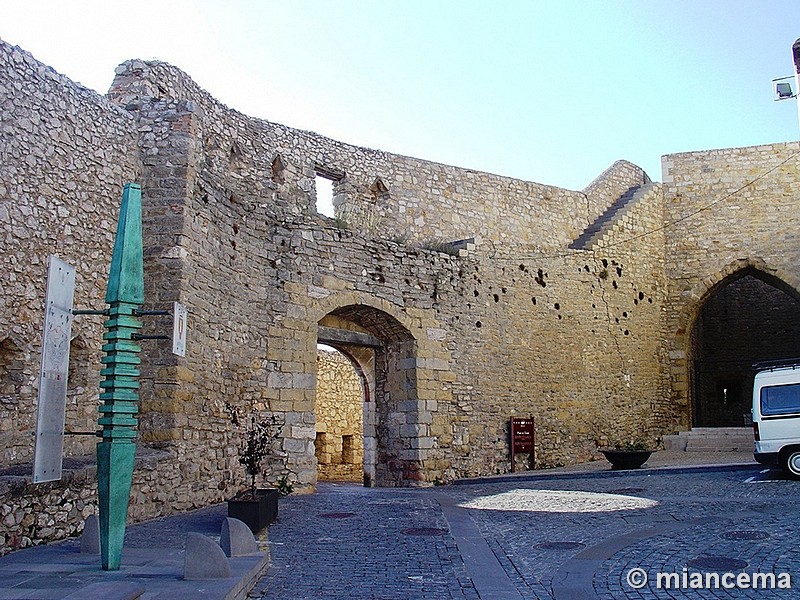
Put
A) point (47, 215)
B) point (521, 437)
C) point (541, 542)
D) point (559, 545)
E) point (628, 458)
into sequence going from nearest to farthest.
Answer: point (559, 545) < point (541, 542) < point (47, 215) < point (628, 458) < point (521, 437)

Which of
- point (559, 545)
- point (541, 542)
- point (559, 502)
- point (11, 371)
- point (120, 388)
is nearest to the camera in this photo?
point (120, 388)

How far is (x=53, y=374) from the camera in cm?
520

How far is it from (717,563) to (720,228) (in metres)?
16.5

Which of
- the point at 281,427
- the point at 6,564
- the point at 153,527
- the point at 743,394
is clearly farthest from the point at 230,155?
the point at 743,394

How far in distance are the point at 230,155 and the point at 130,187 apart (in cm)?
875

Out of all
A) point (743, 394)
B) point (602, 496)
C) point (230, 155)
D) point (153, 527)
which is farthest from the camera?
point (743, 394)

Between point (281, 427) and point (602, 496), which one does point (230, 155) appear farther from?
point (602, 496)

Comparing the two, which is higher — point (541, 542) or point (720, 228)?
point (720, 228)

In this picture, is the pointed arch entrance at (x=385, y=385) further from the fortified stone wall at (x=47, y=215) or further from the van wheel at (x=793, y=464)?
the van wheel at (x=793, y=464)

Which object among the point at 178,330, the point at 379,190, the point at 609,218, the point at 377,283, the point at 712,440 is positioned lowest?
the point at 712,440

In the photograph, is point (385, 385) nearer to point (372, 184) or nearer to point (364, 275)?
point (364, 275)

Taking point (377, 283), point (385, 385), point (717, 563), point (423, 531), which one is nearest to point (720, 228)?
point (385, 385)

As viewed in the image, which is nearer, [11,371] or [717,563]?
[717,563]

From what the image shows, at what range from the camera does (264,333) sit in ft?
40.0
